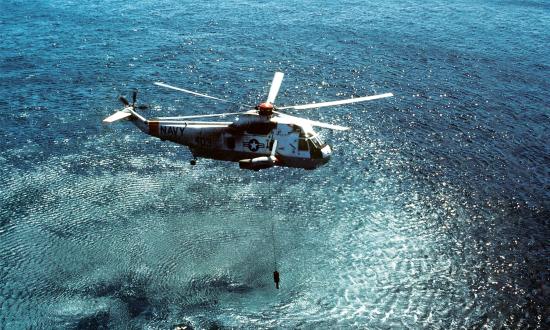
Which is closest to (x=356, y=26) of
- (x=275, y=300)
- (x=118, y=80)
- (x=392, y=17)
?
(x=392, y=17)

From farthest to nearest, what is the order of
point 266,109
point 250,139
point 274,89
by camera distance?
point 274,89 < point 250,139 < point 266,109

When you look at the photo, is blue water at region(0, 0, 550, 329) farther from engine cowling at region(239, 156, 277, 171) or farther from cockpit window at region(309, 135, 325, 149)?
engine cowling at region(239, 156, 277, 171)

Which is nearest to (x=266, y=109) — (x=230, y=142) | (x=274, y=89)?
(x=274, y=89)

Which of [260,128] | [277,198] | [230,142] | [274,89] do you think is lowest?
[277,198]

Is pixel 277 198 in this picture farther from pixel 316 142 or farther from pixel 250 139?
pixel 250 139

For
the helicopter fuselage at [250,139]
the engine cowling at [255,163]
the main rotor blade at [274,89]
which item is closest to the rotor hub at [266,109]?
the helicopter fuselage at [250,139]

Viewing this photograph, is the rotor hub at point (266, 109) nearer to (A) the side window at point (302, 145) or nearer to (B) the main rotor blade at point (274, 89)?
(B) the main rotor blade at point (274, 89)
